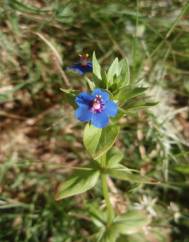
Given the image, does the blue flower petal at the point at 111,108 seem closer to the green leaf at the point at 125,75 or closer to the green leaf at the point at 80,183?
the green leaf at the point at 125,75

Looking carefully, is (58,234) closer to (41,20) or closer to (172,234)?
(172,234)

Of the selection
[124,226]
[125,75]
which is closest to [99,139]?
[125,75]

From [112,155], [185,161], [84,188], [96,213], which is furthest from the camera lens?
[185,161]

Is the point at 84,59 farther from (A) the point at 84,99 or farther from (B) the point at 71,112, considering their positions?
(B) the point at 71,112

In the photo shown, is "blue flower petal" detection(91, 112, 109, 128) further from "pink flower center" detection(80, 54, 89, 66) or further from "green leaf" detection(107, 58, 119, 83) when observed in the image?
"pink flower center" detection(80, 54, 89, 66)

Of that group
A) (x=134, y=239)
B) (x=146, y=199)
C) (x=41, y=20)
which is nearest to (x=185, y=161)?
(x=146, y=199)

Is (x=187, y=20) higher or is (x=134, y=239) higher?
(x=187, y=20)

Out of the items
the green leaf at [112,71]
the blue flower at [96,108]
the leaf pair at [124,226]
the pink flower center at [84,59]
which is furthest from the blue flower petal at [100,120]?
the leaf pair at [124,226]
